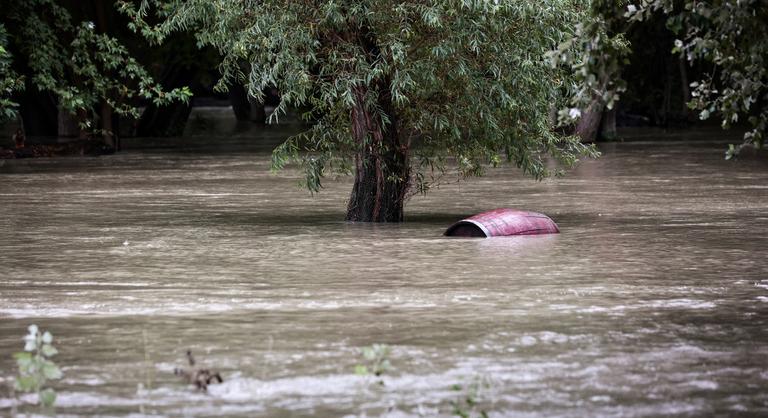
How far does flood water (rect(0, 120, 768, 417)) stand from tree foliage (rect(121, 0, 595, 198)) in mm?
1276

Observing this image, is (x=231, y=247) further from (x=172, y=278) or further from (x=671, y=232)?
(x=671, y=232)

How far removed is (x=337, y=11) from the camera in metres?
19.1

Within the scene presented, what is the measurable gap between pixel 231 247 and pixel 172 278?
10.5ft

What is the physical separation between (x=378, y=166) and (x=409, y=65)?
6.50 feet

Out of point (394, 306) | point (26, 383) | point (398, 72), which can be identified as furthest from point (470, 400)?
point (398, 72)

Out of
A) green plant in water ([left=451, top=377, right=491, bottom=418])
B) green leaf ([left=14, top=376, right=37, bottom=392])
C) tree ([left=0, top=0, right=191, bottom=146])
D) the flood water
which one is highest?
tree ([left=0, top=0, right=191, bottom=146])

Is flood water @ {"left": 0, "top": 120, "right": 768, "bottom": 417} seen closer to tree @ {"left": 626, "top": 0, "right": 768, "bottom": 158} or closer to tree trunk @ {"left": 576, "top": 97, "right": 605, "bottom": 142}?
tree @ {"left": 626, "top": 0, "right": 768, "bottom": 158}

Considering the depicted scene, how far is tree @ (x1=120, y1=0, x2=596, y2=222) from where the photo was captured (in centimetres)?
1938

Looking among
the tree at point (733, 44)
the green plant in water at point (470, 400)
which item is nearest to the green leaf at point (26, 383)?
the green plant in water at point (470, 400)

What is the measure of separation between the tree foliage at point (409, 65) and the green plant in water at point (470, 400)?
992 centimetres

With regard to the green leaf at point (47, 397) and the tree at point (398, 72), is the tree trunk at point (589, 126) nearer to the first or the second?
the tree at point (398, 72)

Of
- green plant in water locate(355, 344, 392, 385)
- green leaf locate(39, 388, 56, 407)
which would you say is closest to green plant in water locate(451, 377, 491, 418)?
green plant in water locate(355, 344, 392, 385)

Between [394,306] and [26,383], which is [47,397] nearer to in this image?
[26,383]

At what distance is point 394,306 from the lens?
12.7 meters
